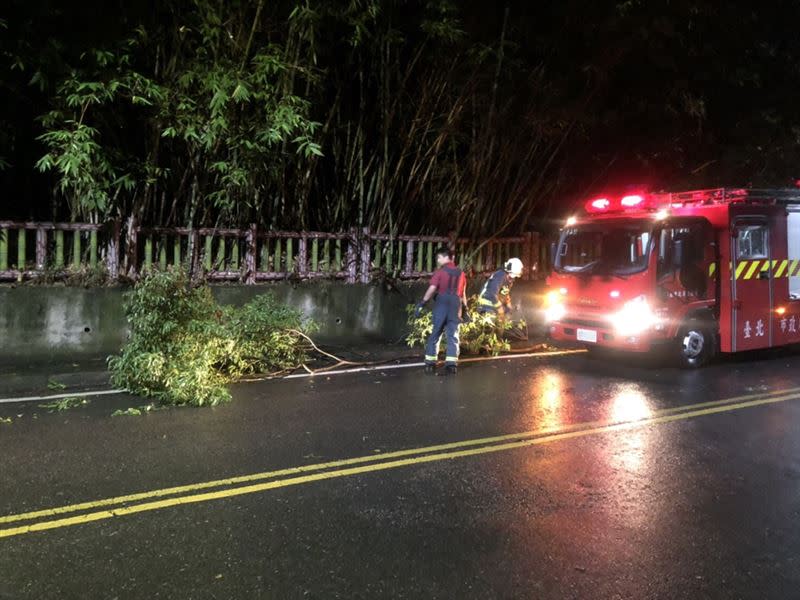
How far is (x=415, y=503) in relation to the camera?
432cm

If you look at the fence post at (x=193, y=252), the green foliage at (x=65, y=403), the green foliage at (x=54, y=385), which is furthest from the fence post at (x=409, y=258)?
the green foliage at (x=65, y=403)

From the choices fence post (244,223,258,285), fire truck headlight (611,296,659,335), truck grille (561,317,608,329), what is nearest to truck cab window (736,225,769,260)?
fire truck headlight (611,296,659,335)

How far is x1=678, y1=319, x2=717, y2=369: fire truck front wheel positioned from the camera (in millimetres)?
9188

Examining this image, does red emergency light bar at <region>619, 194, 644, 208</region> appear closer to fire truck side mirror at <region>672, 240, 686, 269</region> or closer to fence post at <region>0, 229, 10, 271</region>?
fire truck side mirror at <region>672, 240, 686, 269</region>

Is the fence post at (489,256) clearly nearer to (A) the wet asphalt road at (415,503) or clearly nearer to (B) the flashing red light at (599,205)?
(B) the flashing red light at (599,205)

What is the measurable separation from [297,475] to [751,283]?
7.47m

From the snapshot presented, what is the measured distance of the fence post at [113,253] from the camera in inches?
370

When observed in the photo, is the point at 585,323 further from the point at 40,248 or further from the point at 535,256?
the point at 40,248

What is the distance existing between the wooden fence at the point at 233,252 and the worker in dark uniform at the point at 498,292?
2.04m

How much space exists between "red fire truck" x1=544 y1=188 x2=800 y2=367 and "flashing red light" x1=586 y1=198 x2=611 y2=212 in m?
0.01

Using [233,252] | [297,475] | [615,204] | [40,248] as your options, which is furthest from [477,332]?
[40,248]

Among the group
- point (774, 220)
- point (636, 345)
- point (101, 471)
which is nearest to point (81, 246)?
point (101, 471)

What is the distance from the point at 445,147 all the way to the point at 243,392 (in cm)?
654

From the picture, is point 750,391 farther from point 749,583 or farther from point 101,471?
point 101,471
